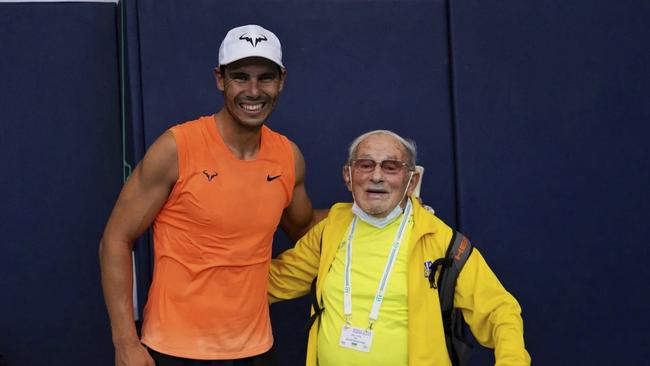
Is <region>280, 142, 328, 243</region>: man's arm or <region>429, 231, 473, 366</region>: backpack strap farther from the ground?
<region>280, 142, 328, 243</region>: man's arm

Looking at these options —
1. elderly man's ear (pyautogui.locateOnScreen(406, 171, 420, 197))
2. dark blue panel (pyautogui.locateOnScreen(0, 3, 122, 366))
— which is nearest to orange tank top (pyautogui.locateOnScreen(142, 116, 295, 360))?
elderly man's ear (pyautogui.locateOnScreen(406, 171, 420, 197))

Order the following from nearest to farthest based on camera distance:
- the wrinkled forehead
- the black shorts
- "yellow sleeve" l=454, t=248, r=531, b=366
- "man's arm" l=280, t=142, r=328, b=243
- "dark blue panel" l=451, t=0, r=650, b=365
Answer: "yellow sleeve" l=454, t=248, r=531, b=366 → the black shorts → the wrinkled forehead → "man's arm" l=280, t=142, r=328, b=243 → "dark blue panel" l=451, t=0, r=650, b=365

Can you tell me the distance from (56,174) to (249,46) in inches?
54.7

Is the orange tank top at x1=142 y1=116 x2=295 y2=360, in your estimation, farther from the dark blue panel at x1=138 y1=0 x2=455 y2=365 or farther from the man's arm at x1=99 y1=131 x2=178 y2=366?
the dark blue panel at x1=138 y1=0 x2=455 y2=365

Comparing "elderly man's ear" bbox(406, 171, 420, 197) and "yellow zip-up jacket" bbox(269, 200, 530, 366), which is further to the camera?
"elderly man's ear" bbox(406, 171, 420, 197)

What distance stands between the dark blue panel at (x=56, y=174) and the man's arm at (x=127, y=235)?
1043 millimetres

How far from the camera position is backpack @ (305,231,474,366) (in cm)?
246

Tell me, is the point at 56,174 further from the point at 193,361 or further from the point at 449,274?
the point at 449,274

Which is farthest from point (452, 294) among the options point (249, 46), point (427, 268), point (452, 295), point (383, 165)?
point (249, 46)

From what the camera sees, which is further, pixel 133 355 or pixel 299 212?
pixel 299 212

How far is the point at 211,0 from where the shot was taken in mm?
3256

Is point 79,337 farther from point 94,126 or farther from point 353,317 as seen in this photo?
point 353,317

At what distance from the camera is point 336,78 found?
3338 mm

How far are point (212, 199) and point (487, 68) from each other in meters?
1.61
